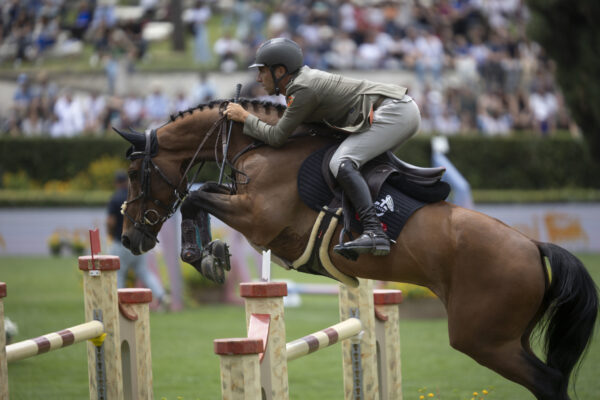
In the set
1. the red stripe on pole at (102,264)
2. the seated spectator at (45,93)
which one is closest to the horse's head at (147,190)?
the red stripe on pole at (102,264)

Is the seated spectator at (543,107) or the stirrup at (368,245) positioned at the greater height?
the seated spectator at (543,107)

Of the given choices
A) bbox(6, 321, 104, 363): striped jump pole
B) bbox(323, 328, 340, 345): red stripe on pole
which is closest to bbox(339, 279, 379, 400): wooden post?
bbox(323, 328, 340, 345): red stripe on pole

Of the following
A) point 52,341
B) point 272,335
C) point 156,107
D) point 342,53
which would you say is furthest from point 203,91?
point 272,335

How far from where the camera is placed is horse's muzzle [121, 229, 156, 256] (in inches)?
213

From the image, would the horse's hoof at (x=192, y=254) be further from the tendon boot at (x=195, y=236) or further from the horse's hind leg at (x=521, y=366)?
the horse's hind leg at (x=521, y=366)

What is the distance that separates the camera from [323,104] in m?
5.00

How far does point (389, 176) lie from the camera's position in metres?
5.02

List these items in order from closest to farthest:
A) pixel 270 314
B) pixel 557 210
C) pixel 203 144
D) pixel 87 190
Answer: pixel 270 314
pixel 203 144
pixel 557 210
pixel 87 190

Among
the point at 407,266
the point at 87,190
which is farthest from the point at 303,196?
the point at 87,190

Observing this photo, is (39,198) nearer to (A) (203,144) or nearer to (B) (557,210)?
(B) (557,210)

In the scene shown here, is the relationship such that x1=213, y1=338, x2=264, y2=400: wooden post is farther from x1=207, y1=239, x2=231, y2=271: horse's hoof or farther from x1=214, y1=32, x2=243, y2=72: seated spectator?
x1=214, y1=32, x2=243, y2=72: seated spectator

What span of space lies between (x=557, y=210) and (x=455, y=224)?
14044 mm

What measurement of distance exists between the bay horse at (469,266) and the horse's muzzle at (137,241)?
18.8 inches

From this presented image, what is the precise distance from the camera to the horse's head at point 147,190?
17.7 ft
